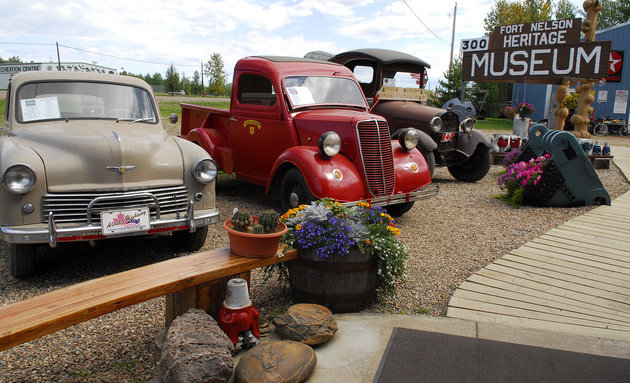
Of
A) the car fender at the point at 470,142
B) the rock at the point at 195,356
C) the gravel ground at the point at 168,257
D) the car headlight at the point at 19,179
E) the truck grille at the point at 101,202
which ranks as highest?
the car fender at the point at 470,142

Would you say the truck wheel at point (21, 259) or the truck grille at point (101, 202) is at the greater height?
the truck grille at point (101, 202)

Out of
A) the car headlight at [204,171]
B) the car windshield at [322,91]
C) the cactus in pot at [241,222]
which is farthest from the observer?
the car windshield at [322,91]

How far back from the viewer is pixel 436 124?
7.76 m

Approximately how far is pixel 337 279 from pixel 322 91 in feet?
11.2

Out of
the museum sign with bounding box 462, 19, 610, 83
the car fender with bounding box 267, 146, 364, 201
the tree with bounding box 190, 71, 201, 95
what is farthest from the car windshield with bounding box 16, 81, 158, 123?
the tree with bounding box 190, 71, 201, 95

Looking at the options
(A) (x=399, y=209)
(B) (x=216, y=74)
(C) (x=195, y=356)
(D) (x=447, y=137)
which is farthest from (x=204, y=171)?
(B) (x=216, y=74)

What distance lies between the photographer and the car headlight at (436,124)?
771 cm

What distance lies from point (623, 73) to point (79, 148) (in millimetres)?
23426

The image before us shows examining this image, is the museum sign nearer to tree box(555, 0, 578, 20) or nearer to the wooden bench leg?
the wooden bench leg

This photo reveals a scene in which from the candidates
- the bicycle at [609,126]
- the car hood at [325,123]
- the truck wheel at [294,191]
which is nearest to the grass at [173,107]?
the car hood at [325,123]

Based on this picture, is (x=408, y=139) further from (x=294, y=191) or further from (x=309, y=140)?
(x=294, y=191)

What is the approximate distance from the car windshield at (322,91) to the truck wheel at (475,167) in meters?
3.22

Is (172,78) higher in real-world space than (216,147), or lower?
higher

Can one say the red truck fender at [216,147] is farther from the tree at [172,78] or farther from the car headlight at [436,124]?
the tree at [172,78]
